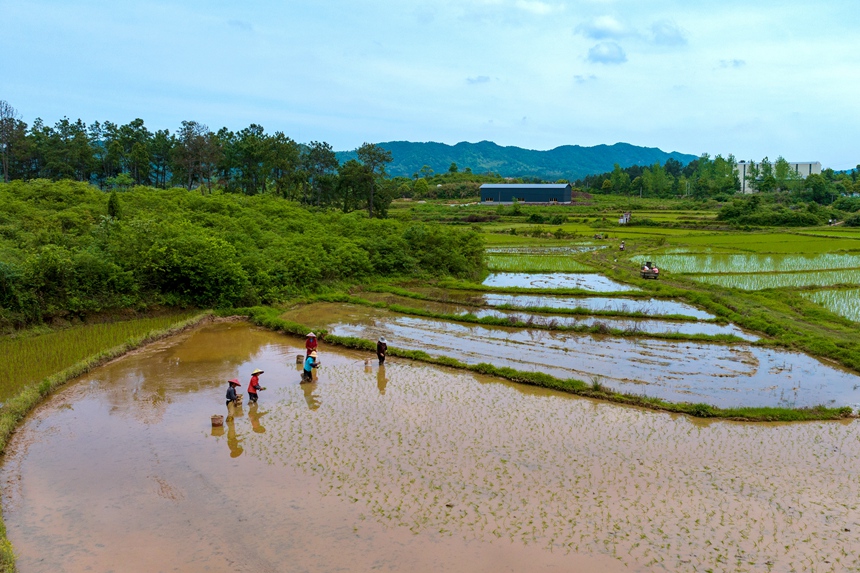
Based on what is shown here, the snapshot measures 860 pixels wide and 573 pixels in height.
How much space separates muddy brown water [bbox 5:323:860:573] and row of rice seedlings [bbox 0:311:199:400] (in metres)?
1.51

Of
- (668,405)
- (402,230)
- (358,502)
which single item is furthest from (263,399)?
(402,230)

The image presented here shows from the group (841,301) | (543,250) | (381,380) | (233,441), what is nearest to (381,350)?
(381,380)

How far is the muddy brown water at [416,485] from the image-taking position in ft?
22.5

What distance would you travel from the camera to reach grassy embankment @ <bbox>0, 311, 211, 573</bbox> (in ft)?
37.2

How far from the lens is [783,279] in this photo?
24734 millimetres

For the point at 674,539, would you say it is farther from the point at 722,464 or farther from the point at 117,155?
the point at 117,155

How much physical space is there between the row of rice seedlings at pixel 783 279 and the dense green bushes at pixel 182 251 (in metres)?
10.5

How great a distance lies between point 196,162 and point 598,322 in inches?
1331

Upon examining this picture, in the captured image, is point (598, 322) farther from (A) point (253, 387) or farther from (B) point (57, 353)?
(B) point (57, 353)

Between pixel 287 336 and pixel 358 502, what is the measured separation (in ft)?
32.6

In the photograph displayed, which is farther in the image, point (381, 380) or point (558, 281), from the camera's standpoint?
point (558, 281)

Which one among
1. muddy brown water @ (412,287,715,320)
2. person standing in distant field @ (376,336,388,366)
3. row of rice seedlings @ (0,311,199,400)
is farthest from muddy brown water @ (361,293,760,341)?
row of rice seedlings @ (0,311,199,400)

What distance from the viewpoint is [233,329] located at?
1786cm

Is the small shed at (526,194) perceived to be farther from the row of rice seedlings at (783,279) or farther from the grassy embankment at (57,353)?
the grassy embankment at (57,353)
